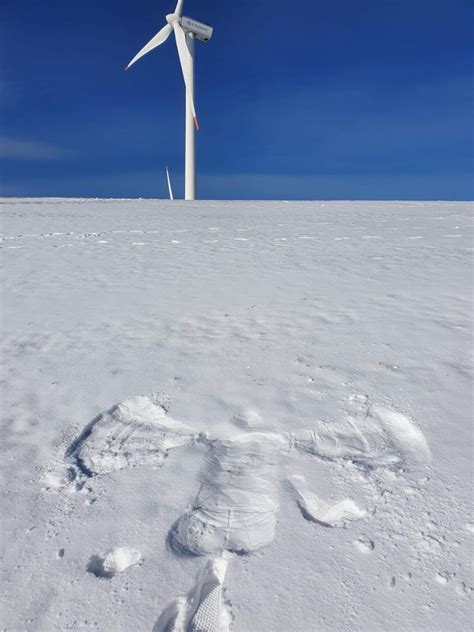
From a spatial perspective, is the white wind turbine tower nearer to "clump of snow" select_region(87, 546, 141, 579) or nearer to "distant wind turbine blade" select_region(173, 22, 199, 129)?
"distant wind turbine blade" select_region(173, 22, 199, 129)

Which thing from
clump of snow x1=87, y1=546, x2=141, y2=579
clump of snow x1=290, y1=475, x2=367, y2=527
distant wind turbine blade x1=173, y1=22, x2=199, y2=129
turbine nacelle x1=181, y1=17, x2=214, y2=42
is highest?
turbine nacelle x1=181, y1=17, x2=214, y2=42

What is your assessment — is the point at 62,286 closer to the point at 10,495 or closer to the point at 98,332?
the point at 98,332

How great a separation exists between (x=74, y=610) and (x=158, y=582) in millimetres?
395

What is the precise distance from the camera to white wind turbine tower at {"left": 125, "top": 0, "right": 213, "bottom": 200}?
112ft

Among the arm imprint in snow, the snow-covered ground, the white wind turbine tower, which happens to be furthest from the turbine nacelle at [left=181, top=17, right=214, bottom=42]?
the arm imprint in snow

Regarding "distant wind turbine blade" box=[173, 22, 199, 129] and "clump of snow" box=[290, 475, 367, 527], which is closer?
"clump of snow" box=[290, 475, 367, 527]

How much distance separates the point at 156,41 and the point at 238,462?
122ft

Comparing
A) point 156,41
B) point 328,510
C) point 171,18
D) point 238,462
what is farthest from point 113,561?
point 171,18

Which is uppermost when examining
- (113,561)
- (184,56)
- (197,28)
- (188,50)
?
(197,28)

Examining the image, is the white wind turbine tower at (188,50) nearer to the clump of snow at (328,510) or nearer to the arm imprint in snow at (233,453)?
the arm imprint in snow at (233,453)

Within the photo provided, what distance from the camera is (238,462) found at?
10.4 feet

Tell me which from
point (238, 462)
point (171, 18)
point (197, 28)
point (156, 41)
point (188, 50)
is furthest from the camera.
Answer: point (197, 28)

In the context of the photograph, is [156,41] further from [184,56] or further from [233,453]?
[233,453]

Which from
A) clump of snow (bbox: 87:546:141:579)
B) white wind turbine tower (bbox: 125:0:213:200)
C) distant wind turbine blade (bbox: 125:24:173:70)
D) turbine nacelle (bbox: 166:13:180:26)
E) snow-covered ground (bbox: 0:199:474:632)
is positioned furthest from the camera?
turbine nacelle (bbox: 166:13:180:26)
